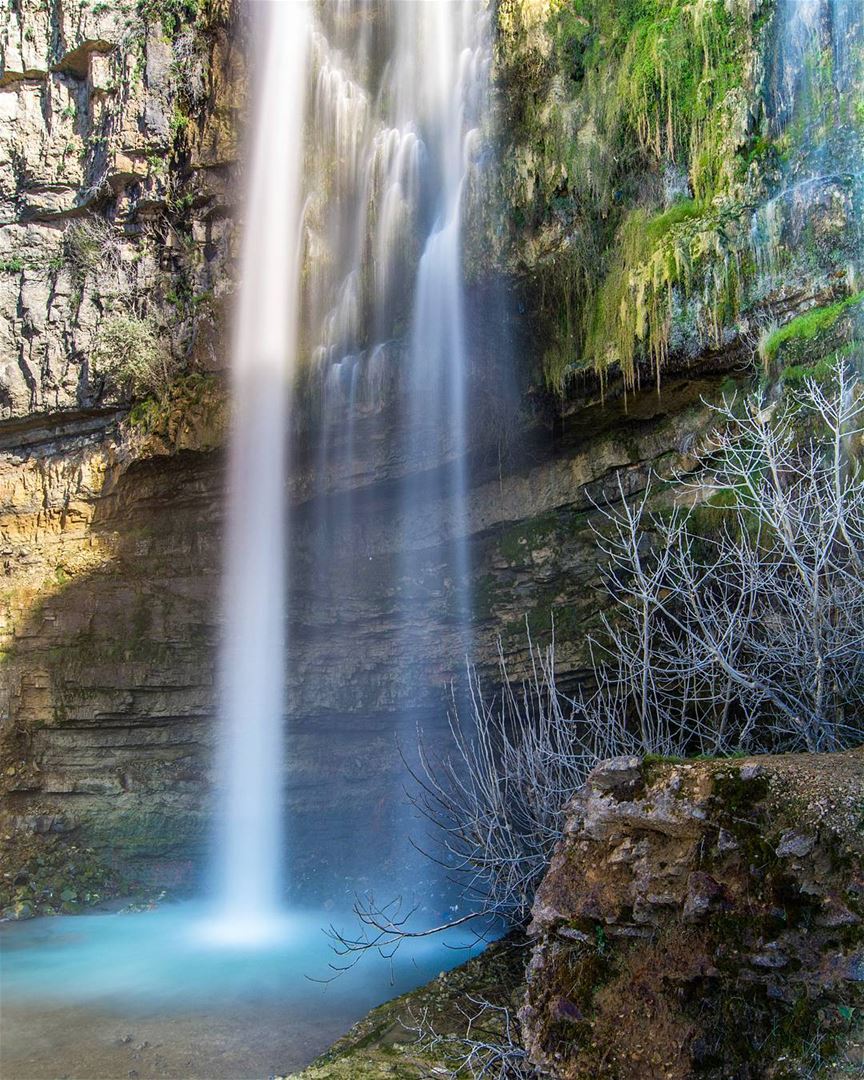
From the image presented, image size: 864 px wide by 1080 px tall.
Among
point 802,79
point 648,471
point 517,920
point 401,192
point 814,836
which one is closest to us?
point 814,836

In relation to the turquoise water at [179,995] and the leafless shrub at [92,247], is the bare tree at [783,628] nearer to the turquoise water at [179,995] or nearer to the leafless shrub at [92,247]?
the turquoise water at [179,995]

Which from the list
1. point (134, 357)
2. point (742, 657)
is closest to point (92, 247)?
point (134, 357)

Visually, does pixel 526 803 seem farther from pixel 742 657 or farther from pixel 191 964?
pixel 191 964

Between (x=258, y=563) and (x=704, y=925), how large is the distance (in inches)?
402

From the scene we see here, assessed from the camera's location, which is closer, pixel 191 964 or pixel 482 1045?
pixel 482 1045

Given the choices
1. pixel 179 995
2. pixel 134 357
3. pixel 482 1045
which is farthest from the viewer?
pixel 134 357

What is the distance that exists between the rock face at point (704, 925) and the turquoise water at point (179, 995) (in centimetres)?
306

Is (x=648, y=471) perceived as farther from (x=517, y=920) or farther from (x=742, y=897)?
(x=742, y=897)

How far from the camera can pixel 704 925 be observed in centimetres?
427

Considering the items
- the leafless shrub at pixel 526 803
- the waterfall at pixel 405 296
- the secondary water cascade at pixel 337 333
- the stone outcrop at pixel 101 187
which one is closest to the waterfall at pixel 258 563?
the secondary water cascade at pixel 337 333

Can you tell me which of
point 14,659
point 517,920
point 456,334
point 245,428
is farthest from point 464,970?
point 14,659

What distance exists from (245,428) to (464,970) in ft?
28.4

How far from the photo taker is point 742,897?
4.20 metres

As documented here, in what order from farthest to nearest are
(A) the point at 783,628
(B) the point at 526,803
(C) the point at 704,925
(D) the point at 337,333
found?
1. (D) the point at 337,333
2. (B) the point at 526,803
3. (A) the point at 783,628
4. (C) the point at 704,925
